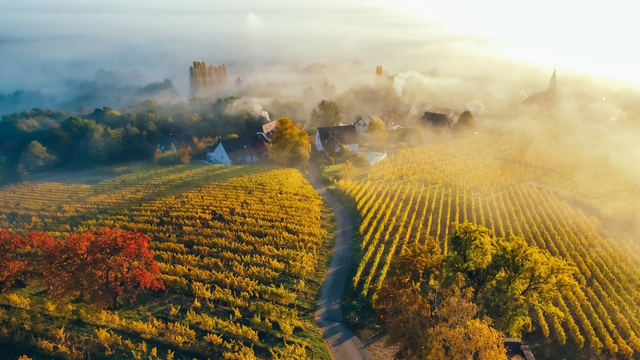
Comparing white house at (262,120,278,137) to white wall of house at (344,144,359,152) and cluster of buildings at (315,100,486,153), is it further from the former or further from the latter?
white wall of house at (344,144,359,152)

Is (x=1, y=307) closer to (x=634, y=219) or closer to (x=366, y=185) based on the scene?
(x=366, y=185)

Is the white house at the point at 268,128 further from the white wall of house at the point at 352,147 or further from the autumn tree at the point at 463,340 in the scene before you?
the autumn tree at the point at 463,340

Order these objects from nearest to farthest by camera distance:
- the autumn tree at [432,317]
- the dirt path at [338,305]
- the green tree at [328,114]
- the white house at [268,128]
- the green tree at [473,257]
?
the autumn tree at [432,317], the green tree at [473,257], the dirt path at [338,305], the white house at [268,128], the green tree at [328,114]

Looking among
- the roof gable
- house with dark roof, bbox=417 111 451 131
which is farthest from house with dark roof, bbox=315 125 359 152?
the roof gable

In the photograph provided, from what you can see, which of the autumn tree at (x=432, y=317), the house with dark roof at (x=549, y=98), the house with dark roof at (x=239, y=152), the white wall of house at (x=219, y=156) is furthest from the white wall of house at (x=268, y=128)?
the house with dark roof at (x=549, y=98)

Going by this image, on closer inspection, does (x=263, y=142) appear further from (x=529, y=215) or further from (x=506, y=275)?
(x=506, y=275)

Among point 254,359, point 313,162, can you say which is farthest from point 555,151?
point 254,359

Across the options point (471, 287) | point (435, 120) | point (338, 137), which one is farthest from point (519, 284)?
point (435, 120)

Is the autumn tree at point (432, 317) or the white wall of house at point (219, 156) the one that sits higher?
the autumn tree at point (432, 317)
